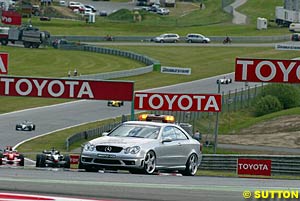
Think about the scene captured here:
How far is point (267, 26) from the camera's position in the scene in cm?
10744

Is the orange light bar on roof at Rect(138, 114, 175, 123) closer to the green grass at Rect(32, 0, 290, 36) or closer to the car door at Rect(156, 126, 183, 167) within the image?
the car door at Rect(156, 126, 183, 167)

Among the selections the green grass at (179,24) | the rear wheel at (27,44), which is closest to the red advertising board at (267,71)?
the rear wheel at (27,44)

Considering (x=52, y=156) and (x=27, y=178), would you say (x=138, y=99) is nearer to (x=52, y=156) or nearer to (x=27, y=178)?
(x=52, y=156)

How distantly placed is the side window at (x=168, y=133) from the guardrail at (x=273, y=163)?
28.0 ft

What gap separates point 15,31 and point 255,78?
60.5 meters

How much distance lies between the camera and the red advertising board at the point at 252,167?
74.6ft

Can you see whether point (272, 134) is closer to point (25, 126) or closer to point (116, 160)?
point (25, 126)

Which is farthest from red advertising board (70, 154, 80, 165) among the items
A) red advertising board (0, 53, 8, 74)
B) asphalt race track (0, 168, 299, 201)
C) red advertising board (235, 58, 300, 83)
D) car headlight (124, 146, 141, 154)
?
asphalt race track (0, 168, 299, 201)

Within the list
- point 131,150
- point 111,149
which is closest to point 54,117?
point 111,149

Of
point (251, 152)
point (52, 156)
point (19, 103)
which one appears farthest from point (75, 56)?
point (52, 156)

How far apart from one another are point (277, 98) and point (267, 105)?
2.33 meters

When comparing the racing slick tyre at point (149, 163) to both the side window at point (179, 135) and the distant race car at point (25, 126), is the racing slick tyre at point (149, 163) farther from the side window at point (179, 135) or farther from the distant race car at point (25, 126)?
the distant race car at point (25, 126)

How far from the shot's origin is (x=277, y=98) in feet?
182

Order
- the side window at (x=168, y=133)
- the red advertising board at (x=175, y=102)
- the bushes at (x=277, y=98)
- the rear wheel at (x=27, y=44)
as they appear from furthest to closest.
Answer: the rear wheel at (x=27, y=44), the bushes at (x=277, y=98), the red advertising board at (x=175, y=102), the side window at (x=168, y=133)
